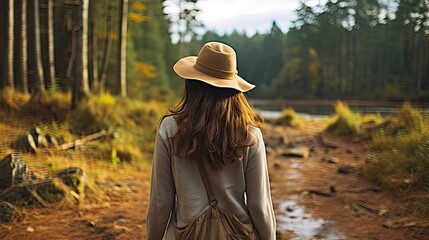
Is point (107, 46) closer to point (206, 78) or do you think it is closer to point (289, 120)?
point (289, 120)

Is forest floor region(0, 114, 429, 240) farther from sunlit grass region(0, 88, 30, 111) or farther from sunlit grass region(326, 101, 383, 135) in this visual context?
sunlit grass region(326, 101, 383, 135)

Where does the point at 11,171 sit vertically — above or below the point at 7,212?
above

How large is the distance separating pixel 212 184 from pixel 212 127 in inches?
12.3

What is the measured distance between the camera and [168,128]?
1.96 m

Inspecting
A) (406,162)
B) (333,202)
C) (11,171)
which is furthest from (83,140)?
(406,162)

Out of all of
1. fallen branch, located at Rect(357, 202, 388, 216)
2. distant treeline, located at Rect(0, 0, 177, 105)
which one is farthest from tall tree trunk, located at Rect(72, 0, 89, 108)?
fallen branch, located at Rect(357, 202, 388, 216)

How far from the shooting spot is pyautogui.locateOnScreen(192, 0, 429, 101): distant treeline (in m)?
8.33

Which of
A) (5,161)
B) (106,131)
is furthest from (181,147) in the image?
(106,131)

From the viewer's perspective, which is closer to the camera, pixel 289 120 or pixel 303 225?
pixel 303 225

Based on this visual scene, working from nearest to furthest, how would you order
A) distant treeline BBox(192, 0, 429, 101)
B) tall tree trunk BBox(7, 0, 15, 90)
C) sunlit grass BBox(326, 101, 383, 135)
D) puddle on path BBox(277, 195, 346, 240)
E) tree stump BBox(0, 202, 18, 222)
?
tree stump BBox(0, 202, 18, 222) → puddle on path BBox(277, 195, 346, 240) → tall tree trunk BBox(7, 0, 15, 90) → distant treeline BBox(192, 0, 429, 101) → sunlit grass BBox(326, 101, 383, 135)

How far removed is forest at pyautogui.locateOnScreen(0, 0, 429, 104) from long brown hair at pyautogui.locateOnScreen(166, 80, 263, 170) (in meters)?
7.05

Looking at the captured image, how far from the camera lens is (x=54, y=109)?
7.98 meters

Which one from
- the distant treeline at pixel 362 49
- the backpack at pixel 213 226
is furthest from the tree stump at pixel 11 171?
the distant treeline at pixel 362 49

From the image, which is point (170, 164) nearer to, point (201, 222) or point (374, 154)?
point (201, 222)
